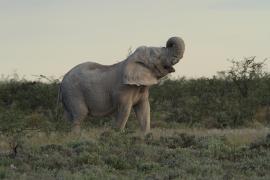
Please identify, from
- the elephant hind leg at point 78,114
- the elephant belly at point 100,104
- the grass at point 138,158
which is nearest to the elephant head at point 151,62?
the elephant belly at point 100,104

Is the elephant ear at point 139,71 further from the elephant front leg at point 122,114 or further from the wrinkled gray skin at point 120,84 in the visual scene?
the elephant front leg at point 122,114

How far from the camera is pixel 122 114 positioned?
15.5m

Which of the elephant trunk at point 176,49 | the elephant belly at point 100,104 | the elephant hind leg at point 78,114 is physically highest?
the elephant trunk at point 176,49

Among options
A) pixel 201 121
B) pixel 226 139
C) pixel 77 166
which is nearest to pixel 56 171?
pixel 77 166

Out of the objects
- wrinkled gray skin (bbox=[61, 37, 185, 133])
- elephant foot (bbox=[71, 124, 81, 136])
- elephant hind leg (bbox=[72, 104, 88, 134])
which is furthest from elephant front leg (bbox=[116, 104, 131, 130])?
elephant hind leg (bbox=[72, 104, 88, 134])

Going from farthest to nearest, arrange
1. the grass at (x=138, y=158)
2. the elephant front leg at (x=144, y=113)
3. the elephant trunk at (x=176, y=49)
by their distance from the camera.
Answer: the elephant front leg at (x=144, y=113), the elephant trunk at (x=176, y=49), the grass at (x=138, y=158)

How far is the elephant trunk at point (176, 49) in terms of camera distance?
609 inches

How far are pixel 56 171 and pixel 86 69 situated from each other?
576 centimetres

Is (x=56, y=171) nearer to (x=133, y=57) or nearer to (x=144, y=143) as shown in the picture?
(x=144, y=143)

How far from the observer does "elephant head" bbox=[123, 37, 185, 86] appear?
15430 mm

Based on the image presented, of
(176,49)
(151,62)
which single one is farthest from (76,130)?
(176,49)

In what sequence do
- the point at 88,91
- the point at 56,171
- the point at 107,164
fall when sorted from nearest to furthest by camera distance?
1. the point at 56,171
2. the point at 107,164
3. the point at 88,91

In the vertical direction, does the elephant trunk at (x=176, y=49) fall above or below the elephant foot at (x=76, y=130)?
above

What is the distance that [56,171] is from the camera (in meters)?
10.9
